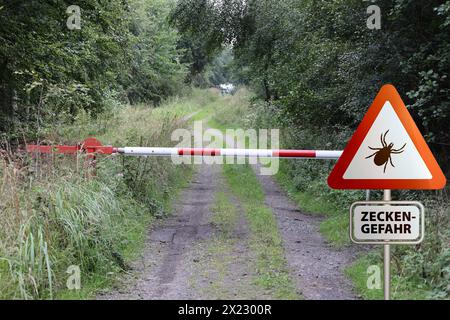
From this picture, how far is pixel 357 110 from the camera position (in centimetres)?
1057

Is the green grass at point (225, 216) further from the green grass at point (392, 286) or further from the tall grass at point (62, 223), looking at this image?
the green grass at point (392, 286)

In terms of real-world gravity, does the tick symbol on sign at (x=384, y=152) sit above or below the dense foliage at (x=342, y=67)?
below

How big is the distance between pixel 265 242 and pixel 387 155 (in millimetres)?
3913

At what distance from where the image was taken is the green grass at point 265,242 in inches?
225

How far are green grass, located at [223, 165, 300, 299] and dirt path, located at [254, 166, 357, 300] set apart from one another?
0.12m

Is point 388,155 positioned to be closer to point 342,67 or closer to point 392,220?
point 392,220

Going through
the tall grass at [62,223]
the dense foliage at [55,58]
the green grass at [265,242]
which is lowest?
the green grass at [265,242]

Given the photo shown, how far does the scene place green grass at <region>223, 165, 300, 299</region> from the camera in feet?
18.8

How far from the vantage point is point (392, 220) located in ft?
12.7

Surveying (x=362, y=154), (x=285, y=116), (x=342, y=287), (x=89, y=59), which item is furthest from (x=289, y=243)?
(x=285, y=116)

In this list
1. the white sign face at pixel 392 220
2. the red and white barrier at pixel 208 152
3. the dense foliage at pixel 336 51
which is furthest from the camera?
the dense foliage at pixel 336 51

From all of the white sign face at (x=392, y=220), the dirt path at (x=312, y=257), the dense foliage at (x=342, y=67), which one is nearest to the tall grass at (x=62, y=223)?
the dirt path at (x=312, y=257)

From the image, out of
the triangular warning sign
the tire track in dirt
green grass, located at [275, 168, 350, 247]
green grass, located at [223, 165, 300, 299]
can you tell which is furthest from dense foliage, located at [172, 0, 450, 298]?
the tire track in dirt
